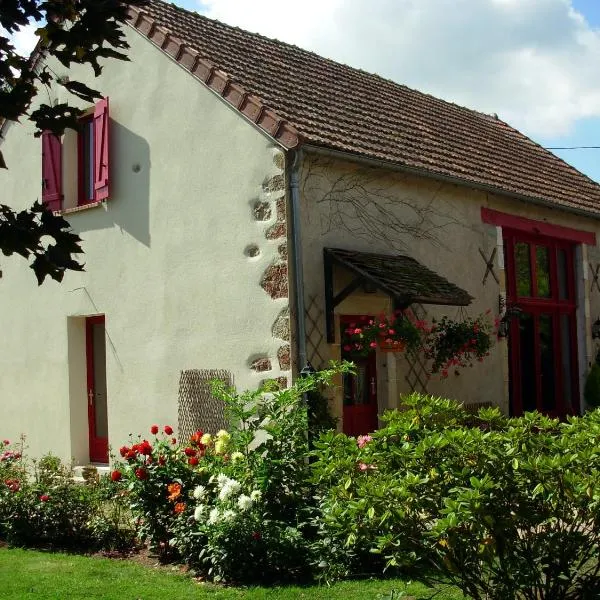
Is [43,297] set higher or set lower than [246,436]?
higher

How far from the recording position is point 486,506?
440cm

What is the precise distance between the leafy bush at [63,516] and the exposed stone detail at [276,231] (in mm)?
3030

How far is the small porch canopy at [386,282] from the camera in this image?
29.2 feet

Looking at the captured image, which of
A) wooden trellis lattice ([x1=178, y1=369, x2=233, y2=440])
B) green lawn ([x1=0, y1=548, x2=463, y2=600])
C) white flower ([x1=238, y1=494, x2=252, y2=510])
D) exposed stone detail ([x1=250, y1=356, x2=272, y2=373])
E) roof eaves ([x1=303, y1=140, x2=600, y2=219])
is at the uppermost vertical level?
roof eaves ([x1=303, y1=140, x2=600, y2=219])

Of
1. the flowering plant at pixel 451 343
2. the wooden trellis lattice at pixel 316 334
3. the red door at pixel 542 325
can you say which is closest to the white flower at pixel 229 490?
the wooden trellis lattice at pixel 316 334

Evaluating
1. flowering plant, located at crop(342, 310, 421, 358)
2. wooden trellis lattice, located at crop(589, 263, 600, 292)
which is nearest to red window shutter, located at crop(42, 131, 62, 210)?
flowering plant, located at crop(342, 310, 421, 358)

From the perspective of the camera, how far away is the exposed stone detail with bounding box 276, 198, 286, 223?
9.27 m

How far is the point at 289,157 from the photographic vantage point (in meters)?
9.30

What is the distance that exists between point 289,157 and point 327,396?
257 cm

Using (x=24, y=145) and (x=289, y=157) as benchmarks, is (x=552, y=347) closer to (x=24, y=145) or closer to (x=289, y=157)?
(x=289, y=157)

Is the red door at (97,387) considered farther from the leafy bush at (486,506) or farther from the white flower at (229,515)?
the leafy bush at (486,506)

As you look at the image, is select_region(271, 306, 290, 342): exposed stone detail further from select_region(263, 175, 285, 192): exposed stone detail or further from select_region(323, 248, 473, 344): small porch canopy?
select_region(263, 175, 285, 192): exposed stone detail

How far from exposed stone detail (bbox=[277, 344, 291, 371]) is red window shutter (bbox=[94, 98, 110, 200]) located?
3502 millimetres

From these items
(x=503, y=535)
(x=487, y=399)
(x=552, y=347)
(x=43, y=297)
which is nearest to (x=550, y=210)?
(x=552, y=347)
